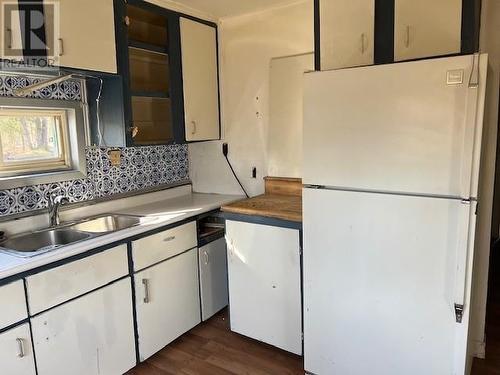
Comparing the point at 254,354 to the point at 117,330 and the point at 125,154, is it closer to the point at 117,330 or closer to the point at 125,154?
the point at 117,330

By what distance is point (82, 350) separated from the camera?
6.38ft

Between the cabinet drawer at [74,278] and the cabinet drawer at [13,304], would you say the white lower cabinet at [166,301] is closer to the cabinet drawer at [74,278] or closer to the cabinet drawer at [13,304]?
the cabinet drawer at [74,278]

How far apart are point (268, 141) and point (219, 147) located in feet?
1.54

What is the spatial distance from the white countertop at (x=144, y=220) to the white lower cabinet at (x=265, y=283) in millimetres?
341

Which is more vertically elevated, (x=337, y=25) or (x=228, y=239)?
(x=337, y=25)

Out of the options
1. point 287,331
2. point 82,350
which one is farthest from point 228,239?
point 82,350

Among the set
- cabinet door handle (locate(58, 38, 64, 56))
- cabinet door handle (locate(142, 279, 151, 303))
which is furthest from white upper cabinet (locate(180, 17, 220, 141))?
cabinet door handle (locate(142, 279, 151, 303))

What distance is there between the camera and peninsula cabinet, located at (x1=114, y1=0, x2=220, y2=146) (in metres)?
2.37

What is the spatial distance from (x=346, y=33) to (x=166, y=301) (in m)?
1.81

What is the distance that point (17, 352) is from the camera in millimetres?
1671

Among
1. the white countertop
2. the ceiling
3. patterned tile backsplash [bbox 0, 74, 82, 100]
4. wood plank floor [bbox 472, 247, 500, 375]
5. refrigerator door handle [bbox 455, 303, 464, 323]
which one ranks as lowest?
wood plank floor [bbox 472, 247, 500, 375]

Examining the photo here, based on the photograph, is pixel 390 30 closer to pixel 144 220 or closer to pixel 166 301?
pixel 144 220

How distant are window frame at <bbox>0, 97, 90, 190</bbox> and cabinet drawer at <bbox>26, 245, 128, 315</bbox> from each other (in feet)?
2.08

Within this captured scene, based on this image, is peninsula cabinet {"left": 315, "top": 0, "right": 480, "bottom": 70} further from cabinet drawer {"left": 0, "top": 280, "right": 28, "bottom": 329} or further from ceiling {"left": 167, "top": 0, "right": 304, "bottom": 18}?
cabinet drawer {"left": 0, "top": 280, "right": 28, "bottom": 329}
